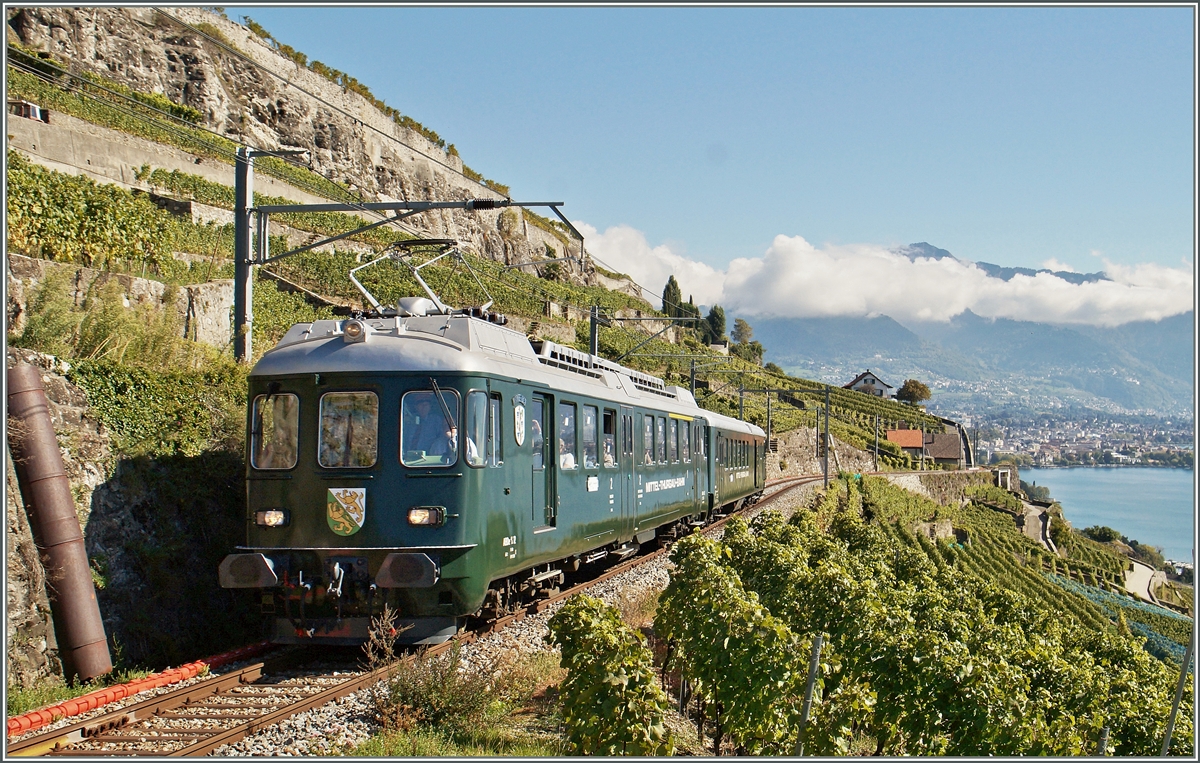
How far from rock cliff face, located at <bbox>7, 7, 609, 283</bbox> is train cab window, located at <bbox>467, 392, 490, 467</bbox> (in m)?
26.0

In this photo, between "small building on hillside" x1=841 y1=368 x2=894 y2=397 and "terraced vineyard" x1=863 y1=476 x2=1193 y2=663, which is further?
"small building on hillside" x1=841 y1=368 x2=894 y2=397

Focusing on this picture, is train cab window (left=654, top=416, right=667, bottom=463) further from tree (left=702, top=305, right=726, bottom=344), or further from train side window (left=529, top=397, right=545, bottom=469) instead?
tree (left=702, top=305, right=726, bottom=344)

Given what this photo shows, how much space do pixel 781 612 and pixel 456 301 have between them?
32.6 meters

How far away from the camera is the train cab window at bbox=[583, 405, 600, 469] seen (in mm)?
12000

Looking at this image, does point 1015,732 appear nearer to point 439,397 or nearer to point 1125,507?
point 439,397

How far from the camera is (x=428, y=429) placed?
9141 mm

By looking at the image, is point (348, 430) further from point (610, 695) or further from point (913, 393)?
point (913, 393)

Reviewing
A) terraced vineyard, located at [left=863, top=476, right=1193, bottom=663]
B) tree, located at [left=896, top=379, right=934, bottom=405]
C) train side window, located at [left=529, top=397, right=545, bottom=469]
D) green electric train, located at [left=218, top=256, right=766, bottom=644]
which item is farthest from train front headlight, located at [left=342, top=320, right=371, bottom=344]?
tree, located at [left=896, top=379, right=934, bottom=405]

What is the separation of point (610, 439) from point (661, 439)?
3.25 meters

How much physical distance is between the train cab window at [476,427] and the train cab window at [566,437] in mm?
1922

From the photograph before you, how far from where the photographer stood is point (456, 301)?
41.3 meters

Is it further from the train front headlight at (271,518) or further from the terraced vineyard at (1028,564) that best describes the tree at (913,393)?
the train front headlight at (271,518)

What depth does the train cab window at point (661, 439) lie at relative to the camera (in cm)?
1581

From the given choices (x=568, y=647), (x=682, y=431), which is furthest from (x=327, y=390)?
(x=682, y=431)
